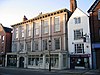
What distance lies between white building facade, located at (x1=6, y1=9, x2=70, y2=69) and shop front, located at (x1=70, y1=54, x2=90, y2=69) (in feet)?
4.09

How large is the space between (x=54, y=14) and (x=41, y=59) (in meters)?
9.79

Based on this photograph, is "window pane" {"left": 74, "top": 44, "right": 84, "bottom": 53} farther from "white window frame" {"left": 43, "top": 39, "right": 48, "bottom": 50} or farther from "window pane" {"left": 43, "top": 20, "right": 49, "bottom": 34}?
"window pane" {"left": 43, "top": 20, "right": 49, "bottom": 34}

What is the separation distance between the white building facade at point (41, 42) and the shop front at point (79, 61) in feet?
4.09

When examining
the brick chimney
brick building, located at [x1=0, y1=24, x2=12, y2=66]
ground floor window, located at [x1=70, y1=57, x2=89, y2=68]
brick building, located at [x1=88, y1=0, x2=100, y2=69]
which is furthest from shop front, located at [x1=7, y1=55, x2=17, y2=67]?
brick building, located at [x1=88, y1=0, x2=100, y2=69]

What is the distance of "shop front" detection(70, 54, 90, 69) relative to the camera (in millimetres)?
29758

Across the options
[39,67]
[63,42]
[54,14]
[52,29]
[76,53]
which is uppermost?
[54,14]

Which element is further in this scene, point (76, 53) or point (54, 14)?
point (54, 14)

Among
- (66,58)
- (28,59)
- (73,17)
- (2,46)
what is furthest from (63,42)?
(2,46)

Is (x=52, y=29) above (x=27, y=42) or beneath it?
above

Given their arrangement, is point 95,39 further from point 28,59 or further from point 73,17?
point 28,59

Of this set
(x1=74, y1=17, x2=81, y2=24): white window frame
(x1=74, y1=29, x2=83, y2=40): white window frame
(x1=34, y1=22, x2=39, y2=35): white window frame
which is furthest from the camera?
Result: (x1=34, y1=22, x2=39, y2=35): white window frame

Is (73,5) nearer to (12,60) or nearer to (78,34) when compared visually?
(78,34)

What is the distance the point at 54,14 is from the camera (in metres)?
35.5

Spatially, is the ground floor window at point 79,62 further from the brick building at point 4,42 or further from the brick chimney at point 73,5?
the brick building at point 4,42
